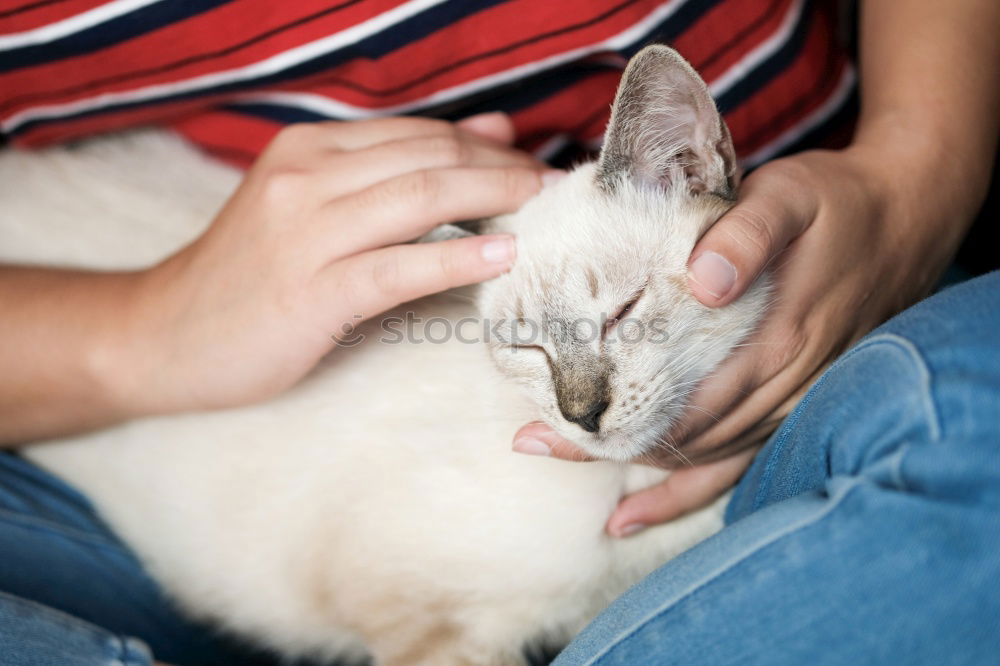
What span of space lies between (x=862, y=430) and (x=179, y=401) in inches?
37.6

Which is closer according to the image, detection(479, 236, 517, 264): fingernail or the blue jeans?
the blue jeans

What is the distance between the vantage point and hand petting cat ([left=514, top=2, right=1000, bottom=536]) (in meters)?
0.94

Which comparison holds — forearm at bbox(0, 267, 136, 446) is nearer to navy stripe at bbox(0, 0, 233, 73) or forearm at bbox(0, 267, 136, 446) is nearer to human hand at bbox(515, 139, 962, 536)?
navy stripe at bbox(0, 0, 233, 73)

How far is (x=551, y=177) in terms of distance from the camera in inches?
43.9

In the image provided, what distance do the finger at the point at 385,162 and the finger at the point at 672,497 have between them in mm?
535

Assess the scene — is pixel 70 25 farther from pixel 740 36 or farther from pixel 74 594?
pixel 740 36

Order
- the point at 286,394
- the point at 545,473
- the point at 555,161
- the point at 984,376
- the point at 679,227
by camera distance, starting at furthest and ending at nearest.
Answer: the point at 555,161, the point at 286,394, the point at 545,473, the point at 679,227, the point at 984,376

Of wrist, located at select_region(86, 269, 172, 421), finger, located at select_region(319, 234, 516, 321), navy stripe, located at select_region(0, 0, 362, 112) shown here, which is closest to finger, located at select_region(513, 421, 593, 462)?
finger, located at select_region(319, 234, 516, 321)

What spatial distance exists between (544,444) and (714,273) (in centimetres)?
33

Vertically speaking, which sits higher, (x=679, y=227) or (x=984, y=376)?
(x=679, y=227)

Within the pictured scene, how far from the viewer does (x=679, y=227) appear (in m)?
0.96

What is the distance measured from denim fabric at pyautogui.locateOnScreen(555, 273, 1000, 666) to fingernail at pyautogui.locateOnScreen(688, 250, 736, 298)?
0.17 metres

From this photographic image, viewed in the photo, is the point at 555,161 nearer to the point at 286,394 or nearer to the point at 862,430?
the point at 286,394

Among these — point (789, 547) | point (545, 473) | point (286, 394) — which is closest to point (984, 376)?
point (789, 547)
